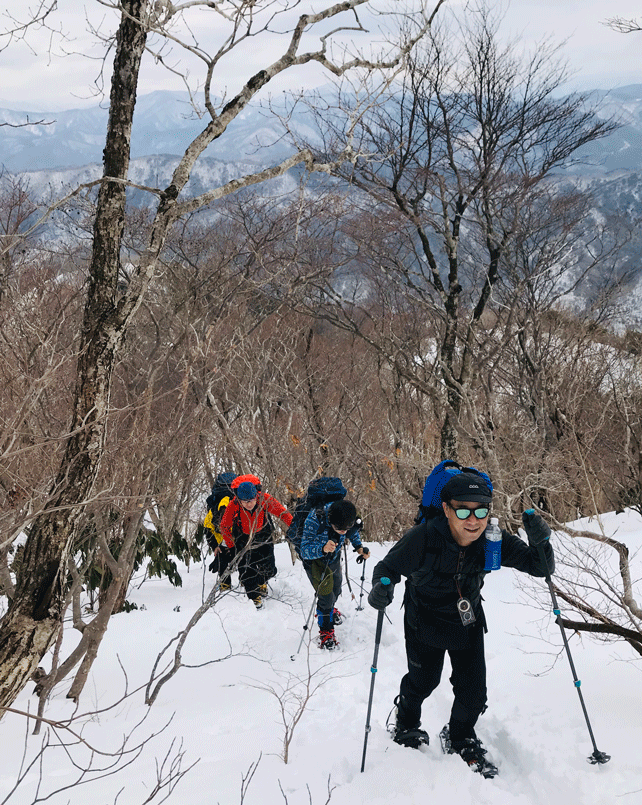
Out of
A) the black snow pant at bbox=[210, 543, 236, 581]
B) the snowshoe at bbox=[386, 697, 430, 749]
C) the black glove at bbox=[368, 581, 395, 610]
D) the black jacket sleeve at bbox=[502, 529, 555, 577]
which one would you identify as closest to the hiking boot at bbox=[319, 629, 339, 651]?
the black snow pant at bbox=[210, 543, 236, 581]

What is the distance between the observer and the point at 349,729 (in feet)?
12.3

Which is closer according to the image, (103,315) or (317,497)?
(103,315)

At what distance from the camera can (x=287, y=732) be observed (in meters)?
3.37

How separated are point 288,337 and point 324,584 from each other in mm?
8225

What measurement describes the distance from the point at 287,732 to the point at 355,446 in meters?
8.57

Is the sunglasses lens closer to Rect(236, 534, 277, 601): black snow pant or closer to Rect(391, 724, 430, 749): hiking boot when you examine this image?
Rect(391, 724, 430, 749): hiking boot

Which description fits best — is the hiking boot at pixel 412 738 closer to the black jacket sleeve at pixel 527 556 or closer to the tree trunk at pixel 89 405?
the black jacket sleeve at pixel 527 556

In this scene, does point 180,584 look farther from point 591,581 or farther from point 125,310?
point 125,310

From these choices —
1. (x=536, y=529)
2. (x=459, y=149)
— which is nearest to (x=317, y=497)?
(x=536, y=529)

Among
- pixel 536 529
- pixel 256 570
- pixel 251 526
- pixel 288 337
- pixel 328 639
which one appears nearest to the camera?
pixel 536 529

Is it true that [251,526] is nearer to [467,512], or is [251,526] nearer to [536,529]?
[467,512]

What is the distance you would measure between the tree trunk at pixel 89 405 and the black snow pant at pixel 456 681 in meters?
2.18

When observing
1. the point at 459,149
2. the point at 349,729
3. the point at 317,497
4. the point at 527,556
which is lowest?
the point at 349,729

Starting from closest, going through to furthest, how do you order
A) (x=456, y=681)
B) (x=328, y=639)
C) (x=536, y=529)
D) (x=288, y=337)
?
(x=536, y=529) → (x=456, y=681) → (x=328, y=639) → (x=288, y=337)
